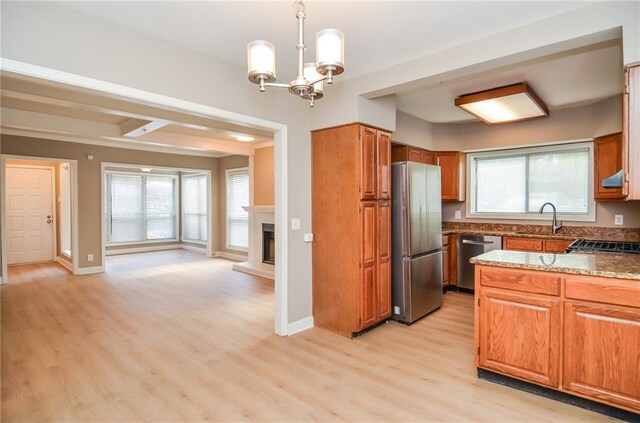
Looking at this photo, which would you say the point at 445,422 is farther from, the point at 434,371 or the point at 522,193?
the point at 522,193

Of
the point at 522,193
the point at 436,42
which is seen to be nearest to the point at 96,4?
the point at 436,42

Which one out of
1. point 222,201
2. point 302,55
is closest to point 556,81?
point 302,55

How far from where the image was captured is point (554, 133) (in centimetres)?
474

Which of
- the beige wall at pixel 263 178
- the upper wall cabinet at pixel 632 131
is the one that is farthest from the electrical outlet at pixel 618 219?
the beige wall at pixel 263 178

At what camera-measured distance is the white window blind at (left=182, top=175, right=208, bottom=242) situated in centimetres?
966

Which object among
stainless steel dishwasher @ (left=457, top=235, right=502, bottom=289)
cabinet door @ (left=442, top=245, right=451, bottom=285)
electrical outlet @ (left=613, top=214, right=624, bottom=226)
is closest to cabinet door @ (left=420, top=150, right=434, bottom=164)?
stainless steel dishwasher @ (left=457, top=235, right=502, bottom=289)

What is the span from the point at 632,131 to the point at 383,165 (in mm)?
2045

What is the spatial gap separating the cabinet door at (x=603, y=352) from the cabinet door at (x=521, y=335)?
82mm

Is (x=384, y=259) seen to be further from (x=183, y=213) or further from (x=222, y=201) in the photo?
(x=183, y=213)

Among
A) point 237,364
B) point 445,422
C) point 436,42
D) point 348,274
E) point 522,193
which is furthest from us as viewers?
point 522,193

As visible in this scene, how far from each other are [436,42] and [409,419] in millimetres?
2769

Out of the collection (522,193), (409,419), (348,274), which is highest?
(522,193)

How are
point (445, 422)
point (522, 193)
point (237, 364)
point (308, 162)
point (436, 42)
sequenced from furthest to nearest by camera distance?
point (522, 193)
point (308, 162)
point (237, 364)
point (436, 42)
point (445, 422)

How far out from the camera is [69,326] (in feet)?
12.7
